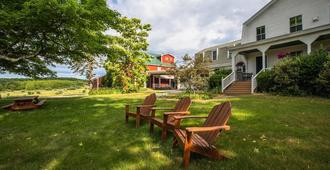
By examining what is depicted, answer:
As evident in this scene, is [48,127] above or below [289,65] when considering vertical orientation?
below

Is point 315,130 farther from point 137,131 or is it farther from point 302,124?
point 137,131

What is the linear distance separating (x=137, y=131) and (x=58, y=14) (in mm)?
5538

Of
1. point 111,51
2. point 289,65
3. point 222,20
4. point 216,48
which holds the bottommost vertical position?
point 289,65

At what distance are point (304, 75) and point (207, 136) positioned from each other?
1109 centimetres

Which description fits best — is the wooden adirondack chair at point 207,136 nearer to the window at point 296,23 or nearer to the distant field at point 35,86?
the window at point 296,23

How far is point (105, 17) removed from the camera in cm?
864

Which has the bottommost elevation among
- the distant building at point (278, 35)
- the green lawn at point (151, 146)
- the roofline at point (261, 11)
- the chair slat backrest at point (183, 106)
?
the green lawn at point (151, 146)

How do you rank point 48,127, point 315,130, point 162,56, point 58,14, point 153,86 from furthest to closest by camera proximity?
point 162,56 → point 153,86 → point 58,14 → point 48,127 → point 315,130

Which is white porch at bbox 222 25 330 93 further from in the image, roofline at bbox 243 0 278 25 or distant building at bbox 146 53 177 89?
distant building at bbox 146 53 177 89

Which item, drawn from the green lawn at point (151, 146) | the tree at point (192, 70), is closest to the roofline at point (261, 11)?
the tree at point (192, 70)

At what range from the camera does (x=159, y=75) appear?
Result: 111 feet

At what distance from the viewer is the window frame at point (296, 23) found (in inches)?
578

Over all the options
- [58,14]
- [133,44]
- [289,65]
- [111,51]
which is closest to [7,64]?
[111,51]

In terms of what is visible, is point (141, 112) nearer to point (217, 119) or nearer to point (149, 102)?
point (149, 102)
